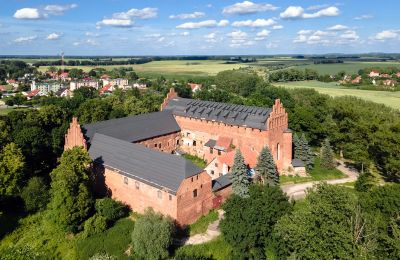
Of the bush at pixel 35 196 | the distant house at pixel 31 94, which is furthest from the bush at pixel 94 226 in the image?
the distant house at pixel 31 94

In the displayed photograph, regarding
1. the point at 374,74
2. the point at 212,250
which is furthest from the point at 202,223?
the point at 374,74

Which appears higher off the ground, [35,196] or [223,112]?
[223,112]

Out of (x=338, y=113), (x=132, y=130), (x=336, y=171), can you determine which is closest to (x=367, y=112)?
(x=338, y=113)

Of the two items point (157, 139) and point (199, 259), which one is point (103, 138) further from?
point (199, 259)

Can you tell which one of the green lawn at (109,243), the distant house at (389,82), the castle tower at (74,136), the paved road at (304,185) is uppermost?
the distant house at (389,82)

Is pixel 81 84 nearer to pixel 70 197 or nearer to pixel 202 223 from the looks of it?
pixel 70 197

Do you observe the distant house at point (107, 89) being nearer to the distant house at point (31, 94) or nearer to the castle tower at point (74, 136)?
the distant house at point (31, 94)

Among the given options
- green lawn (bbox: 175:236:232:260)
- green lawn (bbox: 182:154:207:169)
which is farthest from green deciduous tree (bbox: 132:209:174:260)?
green lawn (bbox: 182:154:207:169)
